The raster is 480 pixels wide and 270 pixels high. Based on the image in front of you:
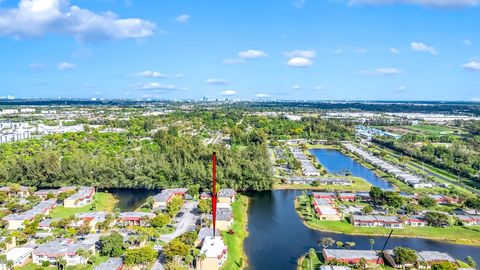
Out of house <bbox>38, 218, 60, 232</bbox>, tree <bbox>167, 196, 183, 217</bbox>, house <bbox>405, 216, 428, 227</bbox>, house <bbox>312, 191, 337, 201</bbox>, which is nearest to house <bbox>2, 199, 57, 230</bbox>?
house <bbox>38, 218, 60, 232</bbox>

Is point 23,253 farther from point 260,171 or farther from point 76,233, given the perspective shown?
point 260,171

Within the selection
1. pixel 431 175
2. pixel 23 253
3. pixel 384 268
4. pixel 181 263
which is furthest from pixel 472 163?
pixel 23 253

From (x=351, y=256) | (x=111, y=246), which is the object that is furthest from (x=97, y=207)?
(x=351, y=256)

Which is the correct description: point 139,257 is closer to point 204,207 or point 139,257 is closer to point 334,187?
point 204,207

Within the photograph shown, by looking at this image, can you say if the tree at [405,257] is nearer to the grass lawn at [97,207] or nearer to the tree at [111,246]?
the tree at [111,246]

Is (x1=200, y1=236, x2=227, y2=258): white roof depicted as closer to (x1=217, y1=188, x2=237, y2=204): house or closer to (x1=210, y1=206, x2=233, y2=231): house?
(x1=210, y1=206, x2=233, y2=231): house

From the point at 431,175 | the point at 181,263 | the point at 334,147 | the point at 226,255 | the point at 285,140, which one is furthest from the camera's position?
the point at 285,140

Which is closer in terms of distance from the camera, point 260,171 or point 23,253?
point 23,253
